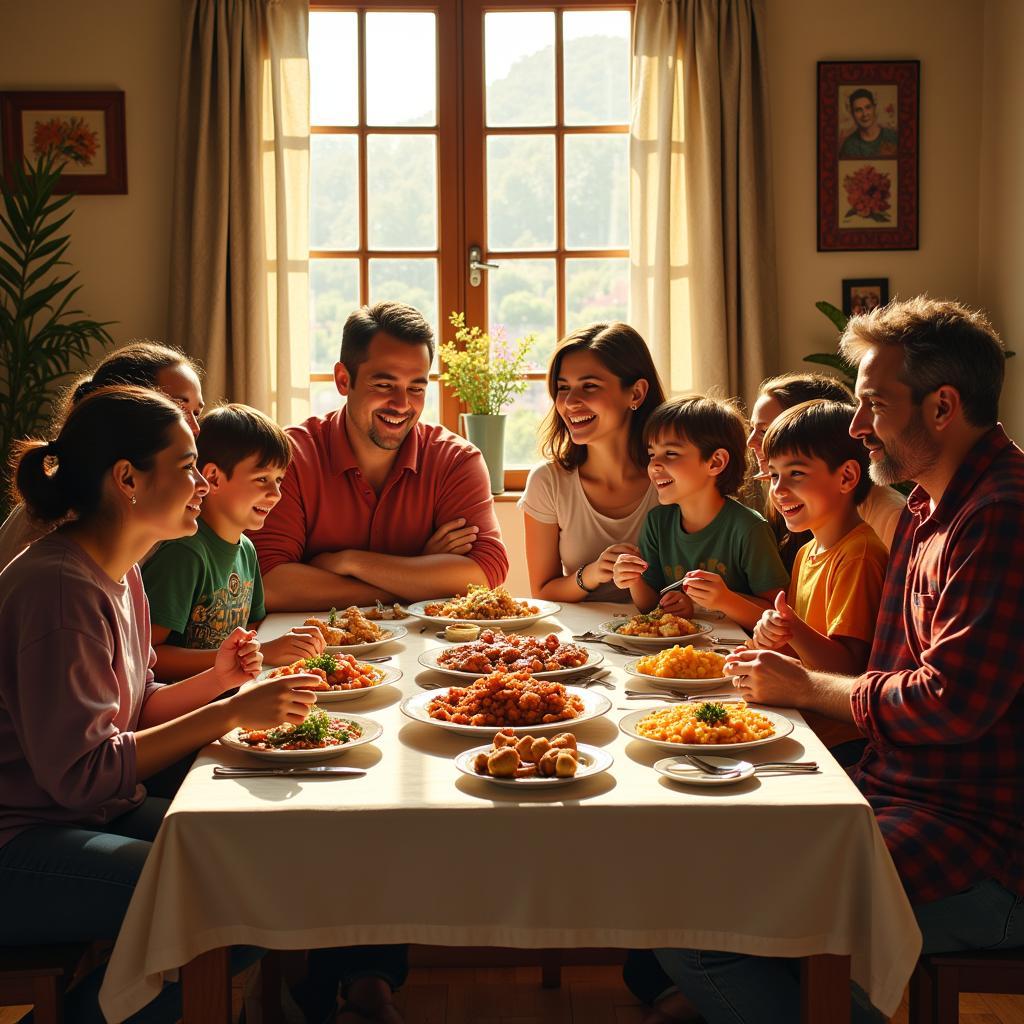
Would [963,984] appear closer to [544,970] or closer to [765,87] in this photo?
[544,970]

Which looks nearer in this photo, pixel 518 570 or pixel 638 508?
pixel 638 508

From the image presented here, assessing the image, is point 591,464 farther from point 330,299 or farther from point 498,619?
point 330,299

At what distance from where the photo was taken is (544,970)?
8.55ft

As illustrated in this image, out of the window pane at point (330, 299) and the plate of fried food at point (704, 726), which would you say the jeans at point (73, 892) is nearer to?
the plate of fried food at point (704, 726)

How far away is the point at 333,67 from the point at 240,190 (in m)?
0.71

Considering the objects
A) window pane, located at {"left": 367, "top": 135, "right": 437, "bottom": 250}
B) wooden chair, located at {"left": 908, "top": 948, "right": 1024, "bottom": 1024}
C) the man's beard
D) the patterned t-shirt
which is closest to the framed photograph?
window pane, located at {"left": 367, "top": 135, "right": 437, "bottom": 250}

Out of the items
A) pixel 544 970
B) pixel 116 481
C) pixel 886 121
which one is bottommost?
pixel 544 970

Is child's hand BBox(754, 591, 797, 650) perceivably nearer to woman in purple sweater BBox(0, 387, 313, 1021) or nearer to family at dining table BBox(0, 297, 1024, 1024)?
family at dining table BBox(0, 297, 1024, 1024)

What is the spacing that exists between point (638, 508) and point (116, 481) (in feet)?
5.28

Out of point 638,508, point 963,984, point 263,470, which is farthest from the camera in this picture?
point 638,508

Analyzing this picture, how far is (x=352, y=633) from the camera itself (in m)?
2.31

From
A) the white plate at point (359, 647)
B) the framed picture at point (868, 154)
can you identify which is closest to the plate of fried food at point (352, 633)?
the white plate at point (359, 647)

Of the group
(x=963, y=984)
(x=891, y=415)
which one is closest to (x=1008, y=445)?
(x=891, y=415)

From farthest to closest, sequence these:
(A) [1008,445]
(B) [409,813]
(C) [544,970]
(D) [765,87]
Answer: (D) [765,87]
(C) [544,970]
(A) [1008,445]
(B) [409,813]
